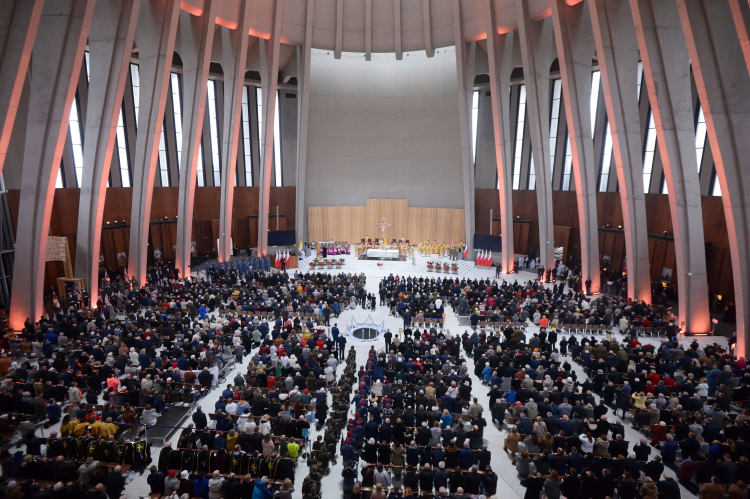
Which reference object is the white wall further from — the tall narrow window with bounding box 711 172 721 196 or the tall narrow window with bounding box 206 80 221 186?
the tall narrow window with bounding box 711 172 721 196

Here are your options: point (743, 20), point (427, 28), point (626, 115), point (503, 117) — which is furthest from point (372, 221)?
point (743, 20)

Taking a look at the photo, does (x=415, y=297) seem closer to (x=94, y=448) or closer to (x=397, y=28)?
(x=94, y=448)

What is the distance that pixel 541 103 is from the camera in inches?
1088

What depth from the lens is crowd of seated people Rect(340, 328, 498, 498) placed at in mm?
8625

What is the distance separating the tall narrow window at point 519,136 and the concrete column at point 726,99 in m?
19.7

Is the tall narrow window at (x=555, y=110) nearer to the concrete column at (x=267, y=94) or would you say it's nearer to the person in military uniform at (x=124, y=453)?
the concrete column at (x=267, y=94)

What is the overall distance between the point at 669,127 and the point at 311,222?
2736 centimetres

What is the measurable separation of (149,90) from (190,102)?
3.46m

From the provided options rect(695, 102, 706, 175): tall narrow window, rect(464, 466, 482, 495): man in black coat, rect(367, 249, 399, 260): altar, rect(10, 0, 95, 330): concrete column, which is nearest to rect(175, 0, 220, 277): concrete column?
rect(10, 0, 95, 330): concrete column

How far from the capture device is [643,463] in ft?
30.0

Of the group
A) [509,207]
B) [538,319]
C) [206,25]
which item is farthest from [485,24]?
[538,319]

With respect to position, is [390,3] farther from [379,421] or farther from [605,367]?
[379,421]

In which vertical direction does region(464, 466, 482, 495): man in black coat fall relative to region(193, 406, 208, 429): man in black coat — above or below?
below

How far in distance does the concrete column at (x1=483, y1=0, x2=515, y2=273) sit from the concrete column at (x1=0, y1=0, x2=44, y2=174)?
22.9 meters
